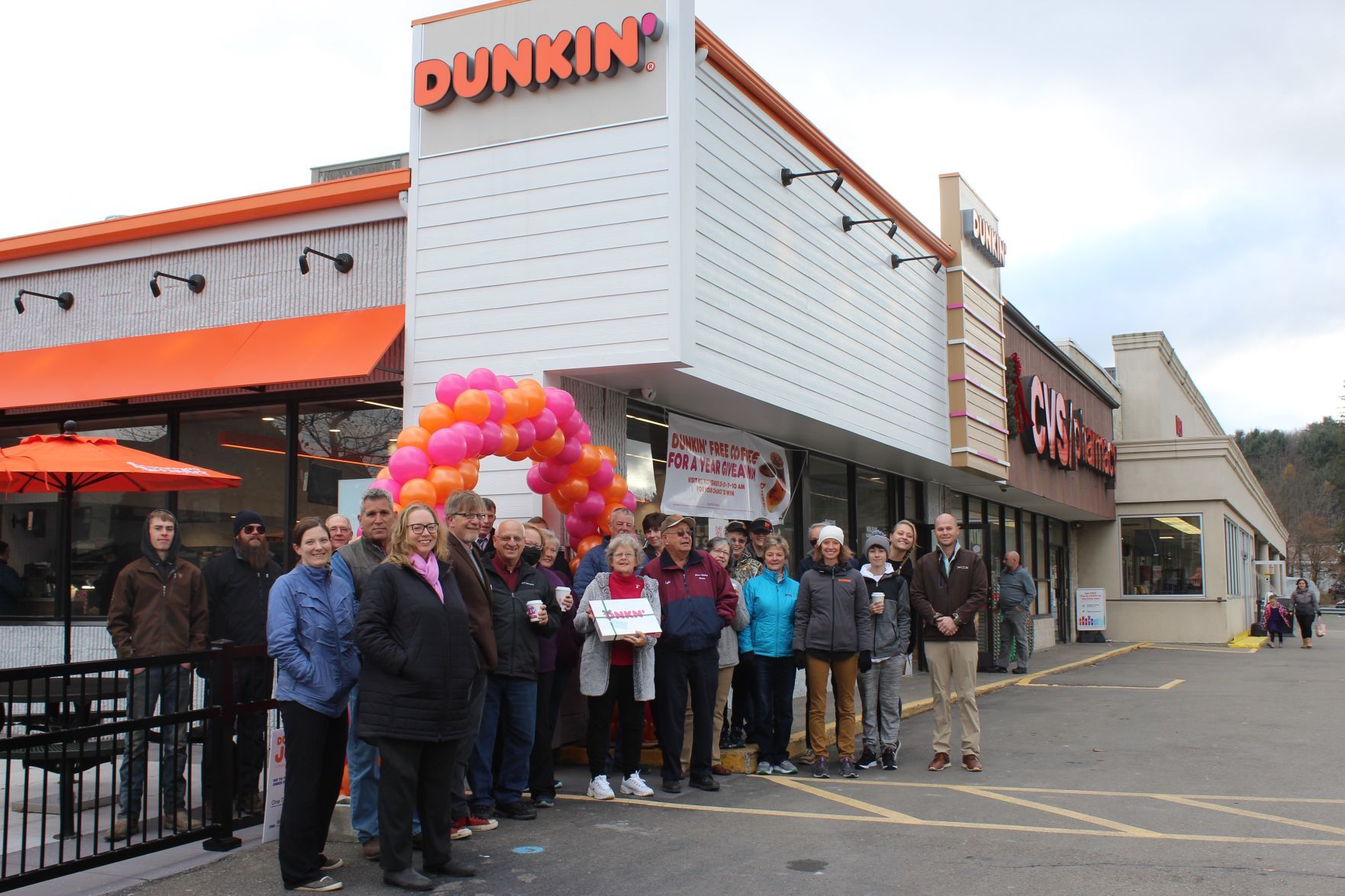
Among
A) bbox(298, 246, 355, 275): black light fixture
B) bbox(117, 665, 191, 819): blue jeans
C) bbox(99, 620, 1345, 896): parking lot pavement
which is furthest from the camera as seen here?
bbox(298, 246, 355, 275): black light fixture

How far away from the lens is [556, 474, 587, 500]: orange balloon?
30.4 feet

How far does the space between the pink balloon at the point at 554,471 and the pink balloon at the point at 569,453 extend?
0.06m

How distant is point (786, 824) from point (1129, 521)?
25773 millimetres

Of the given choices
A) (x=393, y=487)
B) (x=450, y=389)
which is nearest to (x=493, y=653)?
(x=393, y=487)

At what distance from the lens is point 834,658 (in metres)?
9.28

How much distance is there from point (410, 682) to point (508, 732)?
1878 millimetres

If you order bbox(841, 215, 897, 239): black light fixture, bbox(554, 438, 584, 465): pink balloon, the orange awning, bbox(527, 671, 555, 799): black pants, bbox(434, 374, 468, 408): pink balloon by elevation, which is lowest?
bbox(527, 671, 555, 799): black pants

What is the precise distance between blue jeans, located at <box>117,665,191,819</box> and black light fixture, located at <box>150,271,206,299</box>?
5.73 metres

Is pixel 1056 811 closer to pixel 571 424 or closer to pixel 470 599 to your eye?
pixel 470 599

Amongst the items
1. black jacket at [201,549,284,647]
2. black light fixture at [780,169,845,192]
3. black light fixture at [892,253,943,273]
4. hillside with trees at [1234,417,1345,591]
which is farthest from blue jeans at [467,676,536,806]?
hillside with trees at [1234,417,1345,591]

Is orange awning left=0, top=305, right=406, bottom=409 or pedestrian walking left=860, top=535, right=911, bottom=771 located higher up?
orange awning left=0, top=305, right=406, bottom=409

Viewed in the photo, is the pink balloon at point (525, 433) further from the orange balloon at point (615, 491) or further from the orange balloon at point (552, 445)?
the orange balloon at point (615, 491)

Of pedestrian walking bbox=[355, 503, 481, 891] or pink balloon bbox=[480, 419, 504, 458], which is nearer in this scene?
pedestrian walking bbox=[355, 503, 481, 891]

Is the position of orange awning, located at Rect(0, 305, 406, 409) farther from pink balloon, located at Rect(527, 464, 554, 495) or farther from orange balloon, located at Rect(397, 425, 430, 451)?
orange balloon, located at Rect(397, 425, 430, 451)
